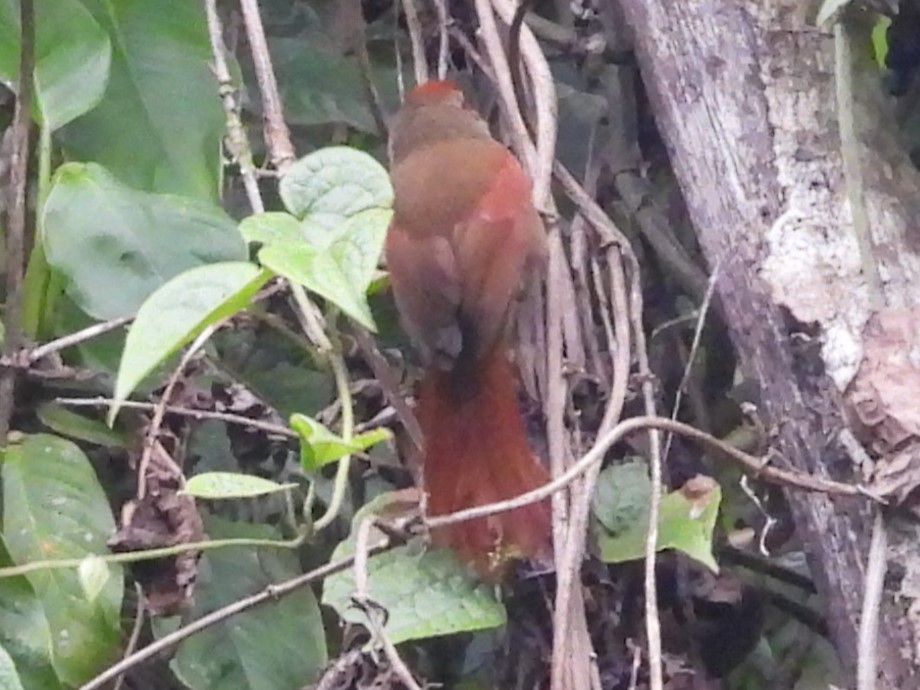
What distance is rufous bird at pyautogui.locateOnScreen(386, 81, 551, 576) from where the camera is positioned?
3.11 ft

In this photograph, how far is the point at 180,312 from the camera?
28.6 inches

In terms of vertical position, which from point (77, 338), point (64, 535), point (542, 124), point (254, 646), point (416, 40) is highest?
point (416, 40)

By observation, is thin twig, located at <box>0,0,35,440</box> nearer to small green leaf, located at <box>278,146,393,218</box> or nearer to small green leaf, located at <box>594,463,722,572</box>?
small green leaf, located at <box>278,146,393,218</box>

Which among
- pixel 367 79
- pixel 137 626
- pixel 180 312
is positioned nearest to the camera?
pixel 180 312

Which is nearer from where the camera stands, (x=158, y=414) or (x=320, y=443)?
(x=320, y=443)

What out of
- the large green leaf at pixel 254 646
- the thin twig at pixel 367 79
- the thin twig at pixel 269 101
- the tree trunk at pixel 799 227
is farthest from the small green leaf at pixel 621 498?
the thin twig at pixel 367 79

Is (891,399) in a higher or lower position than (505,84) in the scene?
lower

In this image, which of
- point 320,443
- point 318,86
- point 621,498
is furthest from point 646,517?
point 318,86

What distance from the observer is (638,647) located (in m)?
0.96

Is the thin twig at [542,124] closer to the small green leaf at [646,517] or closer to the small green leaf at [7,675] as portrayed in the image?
the small green leaf at [646,517]

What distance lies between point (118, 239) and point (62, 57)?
0.18m

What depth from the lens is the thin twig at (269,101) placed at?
3.33ft

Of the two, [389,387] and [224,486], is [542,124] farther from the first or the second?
[224,486]

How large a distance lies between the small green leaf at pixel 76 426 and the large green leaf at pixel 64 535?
0.08 ft
